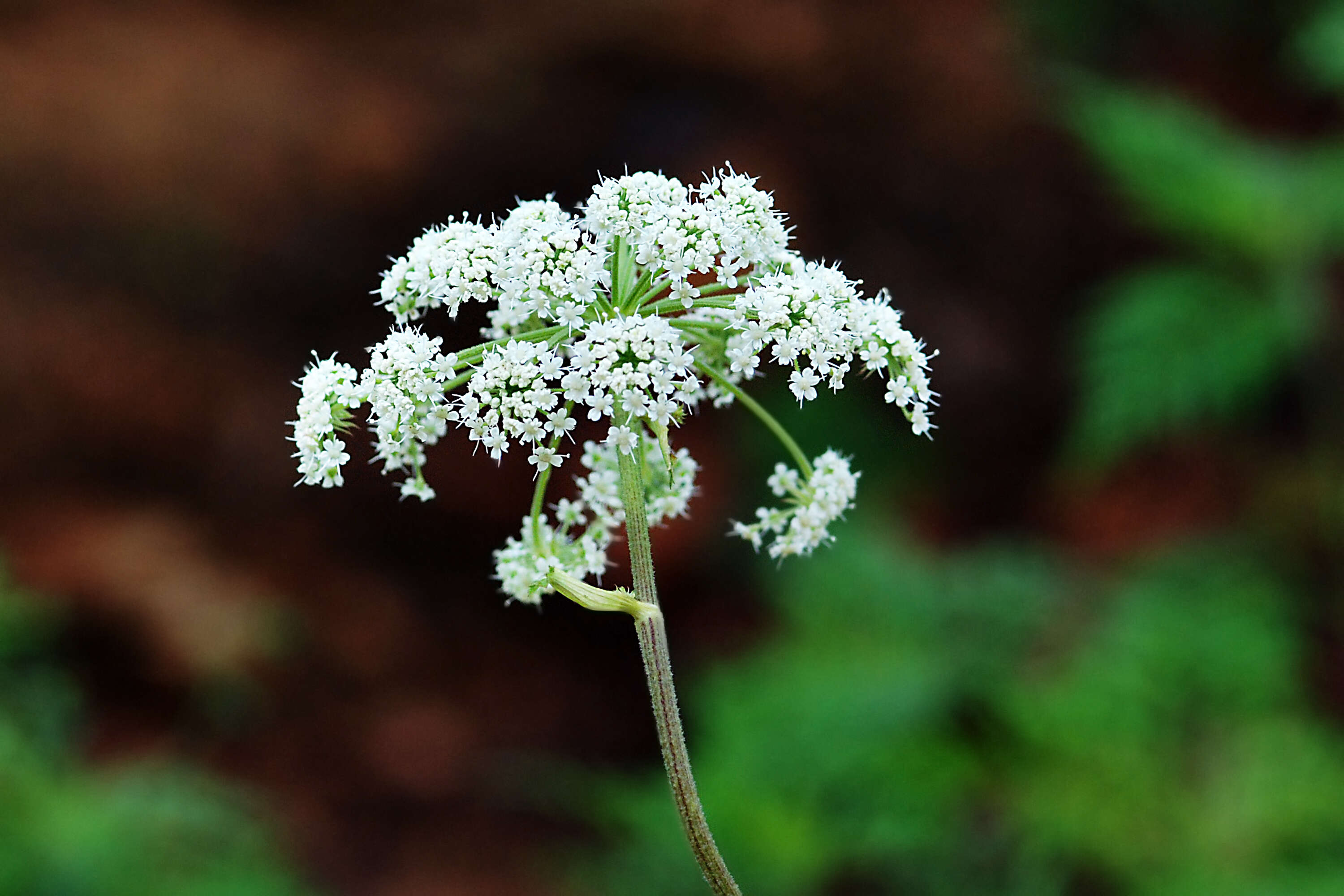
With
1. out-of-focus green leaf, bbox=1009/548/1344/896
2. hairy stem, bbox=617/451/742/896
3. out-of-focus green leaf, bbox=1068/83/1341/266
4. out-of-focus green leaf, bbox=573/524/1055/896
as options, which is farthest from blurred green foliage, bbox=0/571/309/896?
out-of-focus green leaf, bbox=1068/83/1341/266

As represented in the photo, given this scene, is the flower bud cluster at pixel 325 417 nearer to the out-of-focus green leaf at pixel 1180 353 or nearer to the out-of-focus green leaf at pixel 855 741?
the out-of-focus green leaf at pixel 855 741

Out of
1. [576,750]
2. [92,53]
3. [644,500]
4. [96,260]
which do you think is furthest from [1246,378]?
[92,53]

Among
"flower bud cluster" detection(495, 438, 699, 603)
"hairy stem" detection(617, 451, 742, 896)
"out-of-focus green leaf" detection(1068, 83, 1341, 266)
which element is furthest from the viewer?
"out-of-focus green leaf" detection(1068, 83, 1341, 266)

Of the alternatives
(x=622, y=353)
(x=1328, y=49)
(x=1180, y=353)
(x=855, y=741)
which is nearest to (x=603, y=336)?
(x=622, y=353)

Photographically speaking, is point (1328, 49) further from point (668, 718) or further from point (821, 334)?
point (668, 718)

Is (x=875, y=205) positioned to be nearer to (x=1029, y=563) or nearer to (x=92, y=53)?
(x=1029, y=563)

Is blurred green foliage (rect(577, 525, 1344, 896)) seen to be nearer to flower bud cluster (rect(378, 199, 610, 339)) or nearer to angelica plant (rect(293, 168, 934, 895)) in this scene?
angelica plant (rect(293, 168, 934, 895))

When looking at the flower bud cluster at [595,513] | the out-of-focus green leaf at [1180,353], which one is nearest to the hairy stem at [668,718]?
the flower bud cluster at [595,513]

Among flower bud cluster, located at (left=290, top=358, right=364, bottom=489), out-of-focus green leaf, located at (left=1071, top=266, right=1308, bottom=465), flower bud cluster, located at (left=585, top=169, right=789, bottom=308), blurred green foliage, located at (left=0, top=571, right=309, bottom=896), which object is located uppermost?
out-of-focus green leaf, located at (left=1071, top=266, right=1308, bottom=465)
